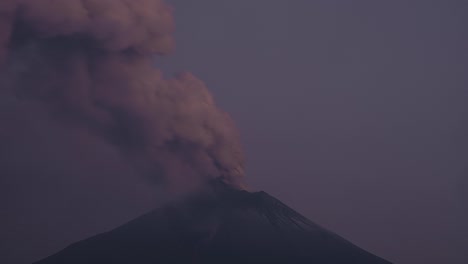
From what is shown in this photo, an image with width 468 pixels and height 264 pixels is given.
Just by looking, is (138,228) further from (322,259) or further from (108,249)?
(322,259)

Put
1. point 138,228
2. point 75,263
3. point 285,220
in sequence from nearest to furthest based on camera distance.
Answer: point 75,263 < point 138,228 < point 285,220

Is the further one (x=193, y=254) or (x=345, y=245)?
(x=345, y=245)

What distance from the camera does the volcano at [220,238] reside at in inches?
1475

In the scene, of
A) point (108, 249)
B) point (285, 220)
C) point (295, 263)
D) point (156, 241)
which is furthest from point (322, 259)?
point (108, 249)

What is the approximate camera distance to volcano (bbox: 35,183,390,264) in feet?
123

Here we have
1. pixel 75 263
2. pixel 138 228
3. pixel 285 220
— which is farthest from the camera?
pixel 285 220

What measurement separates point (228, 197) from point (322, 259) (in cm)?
655

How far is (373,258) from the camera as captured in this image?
133ft

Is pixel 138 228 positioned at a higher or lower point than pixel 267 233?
lower

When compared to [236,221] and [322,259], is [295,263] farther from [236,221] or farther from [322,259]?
[236,221]

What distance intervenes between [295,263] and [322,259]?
1635 mm

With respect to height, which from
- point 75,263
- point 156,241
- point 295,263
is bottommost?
point 75,263

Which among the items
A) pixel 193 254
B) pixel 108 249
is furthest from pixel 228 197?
pixel 108 249

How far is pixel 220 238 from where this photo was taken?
39.6 meters
